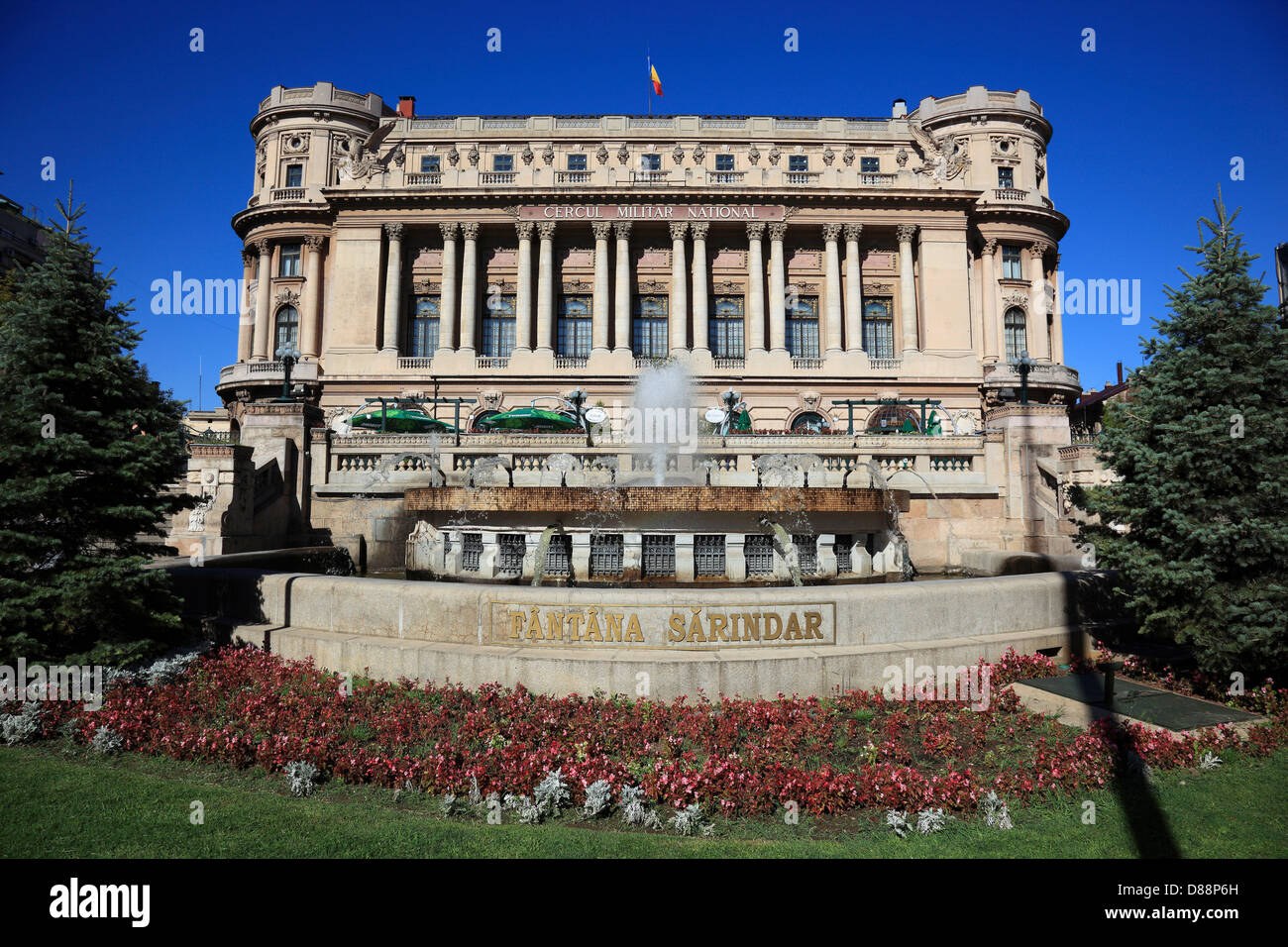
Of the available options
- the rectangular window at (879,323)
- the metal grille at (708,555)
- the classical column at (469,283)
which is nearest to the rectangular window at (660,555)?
the metal grille at (708,555)

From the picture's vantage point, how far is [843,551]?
13.8 metres

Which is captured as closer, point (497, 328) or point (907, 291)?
point (907, 291)

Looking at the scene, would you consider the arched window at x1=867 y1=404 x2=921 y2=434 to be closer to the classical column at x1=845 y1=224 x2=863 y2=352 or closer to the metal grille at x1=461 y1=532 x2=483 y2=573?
the classical column at x1=845 y1=224 x2=863 y2=352

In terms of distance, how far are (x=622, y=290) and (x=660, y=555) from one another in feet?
116

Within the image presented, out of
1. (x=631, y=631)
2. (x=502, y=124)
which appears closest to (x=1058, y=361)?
(x=502, y=124)

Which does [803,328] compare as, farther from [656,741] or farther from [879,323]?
[656,741]

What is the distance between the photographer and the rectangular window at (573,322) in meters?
48.2

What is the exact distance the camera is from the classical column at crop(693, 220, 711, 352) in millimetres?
45750

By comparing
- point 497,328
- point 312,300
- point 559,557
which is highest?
point 312,300

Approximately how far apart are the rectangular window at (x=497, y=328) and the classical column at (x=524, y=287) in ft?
4.57

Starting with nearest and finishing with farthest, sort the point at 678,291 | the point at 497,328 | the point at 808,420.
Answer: the point at 808,420 → the point at 678,291 → the point at 497,328

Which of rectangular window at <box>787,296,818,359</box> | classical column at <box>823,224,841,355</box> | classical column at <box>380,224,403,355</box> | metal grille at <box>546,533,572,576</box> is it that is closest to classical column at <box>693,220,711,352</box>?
rectangular window at <box>787,296,818,359</box>

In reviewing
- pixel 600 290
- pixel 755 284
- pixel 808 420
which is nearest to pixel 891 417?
pixel 808 420
